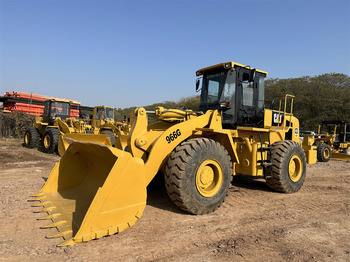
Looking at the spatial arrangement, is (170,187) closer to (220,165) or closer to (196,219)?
(196,219)

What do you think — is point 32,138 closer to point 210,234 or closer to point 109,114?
point 109,114

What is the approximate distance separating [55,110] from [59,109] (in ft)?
0.78

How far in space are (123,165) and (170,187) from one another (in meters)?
0.94

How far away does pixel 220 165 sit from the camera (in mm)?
4277

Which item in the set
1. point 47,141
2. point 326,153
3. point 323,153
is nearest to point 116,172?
point 47,141

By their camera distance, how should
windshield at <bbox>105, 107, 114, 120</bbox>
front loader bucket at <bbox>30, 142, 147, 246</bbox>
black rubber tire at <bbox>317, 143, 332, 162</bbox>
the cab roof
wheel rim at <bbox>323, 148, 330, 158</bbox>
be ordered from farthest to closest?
windshield at <bbox>105, 107, 114, 120</bbox>
wheel rim at <bbox>323, 148, 330, 158</bbox>
black rubber tire at <bbox>317, 143, 332, 162</bbox>
the cab roof
front loader bucket at <bbox>30, 142, 147, 246</bbox>

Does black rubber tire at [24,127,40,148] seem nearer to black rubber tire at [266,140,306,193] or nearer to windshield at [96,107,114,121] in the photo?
windshield at [96,107,114,121]

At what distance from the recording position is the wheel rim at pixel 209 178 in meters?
4.04

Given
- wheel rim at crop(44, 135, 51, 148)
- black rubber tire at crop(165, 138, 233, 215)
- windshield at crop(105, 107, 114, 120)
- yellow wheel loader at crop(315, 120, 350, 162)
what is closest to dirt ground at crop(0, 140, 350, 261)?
black rubber tire at crop(165, 138, 233, 215)

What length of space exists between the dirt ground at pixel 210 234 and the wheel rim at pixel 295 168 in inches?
27.7

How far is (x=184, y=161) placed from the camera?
3775mm

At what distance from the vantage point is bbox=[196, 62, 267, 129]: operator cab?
539cm

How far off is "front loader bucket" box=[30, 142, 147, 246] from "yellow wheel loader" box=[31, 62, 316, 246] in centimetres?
1

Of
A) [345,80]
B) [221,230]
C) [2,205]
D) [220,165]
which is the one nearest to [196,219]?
[221,230]
